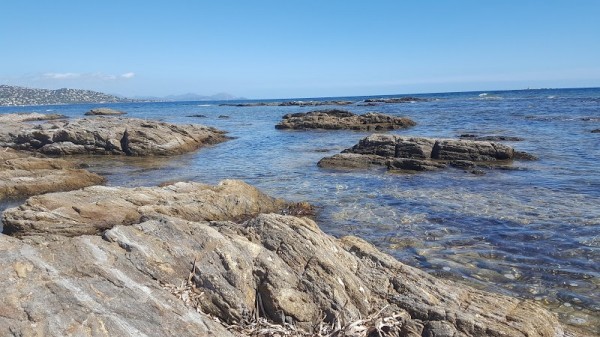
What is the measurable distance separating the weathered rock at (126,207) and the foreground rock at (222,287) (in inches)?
123

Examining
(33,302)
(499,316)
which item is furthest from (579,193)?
(33,302)

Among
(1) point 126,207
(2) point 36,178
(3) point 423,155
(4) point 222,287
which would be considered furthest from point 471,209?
(2) point 36,178

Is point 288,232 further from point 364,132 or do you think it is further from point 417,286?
point 364,132

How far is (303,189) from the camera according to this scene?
57.2 ft

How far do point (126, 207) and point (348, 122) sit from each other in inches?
1502

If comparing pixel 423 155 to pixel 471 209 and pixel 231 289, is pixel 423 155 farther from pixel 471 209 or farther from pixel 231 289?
pixel 231 289

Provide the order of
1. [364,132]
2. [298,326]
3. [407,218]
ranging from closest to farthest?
[298,326], [407,218], [364,132]

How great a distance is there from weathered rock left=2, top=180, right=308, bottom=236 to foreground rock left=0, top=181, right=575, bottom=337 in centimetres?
312

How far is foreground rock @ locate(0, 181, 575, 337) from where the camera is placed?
186 inches

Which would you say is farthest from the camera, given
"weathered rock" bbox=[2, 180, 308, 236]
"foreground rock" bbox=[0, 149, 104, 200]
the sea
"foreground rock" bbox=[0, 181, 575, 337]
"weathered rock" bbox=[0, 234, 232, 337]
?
"foreground rock" bbox=[0, 149, 104, 200]

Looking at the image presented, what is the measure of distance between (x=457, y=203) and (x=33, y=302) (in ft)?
42.5

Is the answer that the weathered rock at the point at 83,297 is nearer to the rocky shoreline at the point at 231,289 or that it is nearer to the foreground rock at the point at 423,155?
the rocky shoreline at the point at 231,289

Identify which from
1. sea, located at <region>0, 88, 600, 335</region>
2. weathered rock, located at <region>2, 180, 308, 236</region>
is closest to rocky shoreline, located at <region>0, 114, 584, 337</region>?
sea, located at <region>0, 88, 600, 335</region>

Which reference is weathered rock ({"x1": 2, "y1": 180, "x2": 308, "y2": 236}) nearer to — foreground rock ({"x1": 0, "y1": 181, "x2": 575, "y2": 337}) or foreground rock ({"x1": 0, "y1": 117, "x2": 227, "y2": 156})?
foreground rock ({"x1": 0, "y1": 181, "x2": 575, "y2": 337})
